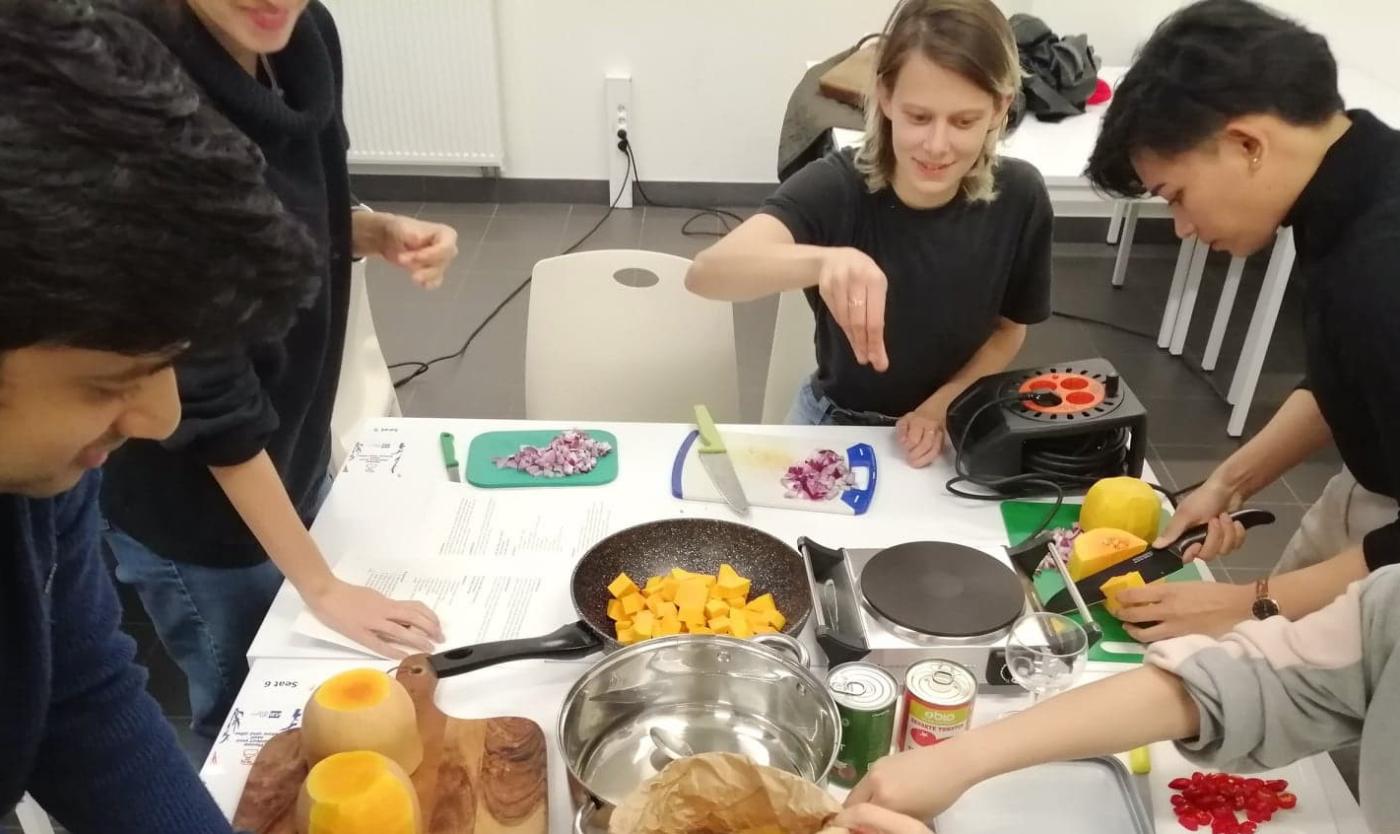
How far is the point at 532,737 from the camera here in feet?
3.07

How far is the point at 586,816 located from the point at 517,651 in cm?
22

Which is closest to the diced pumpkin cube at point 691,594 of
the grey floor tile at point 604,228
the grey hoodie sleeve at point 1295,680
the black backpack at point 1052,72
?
the grey hoodie sleeve at point 1295,680

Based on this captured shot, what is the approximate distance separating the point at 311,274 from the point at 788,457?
0.92m

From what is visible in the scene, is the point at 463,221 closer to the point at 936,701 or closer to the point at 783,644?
the point at 783,644

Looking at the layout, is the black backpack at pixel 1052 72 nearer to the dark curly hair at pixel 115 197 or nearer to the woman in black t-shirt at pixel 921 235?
the woman in black t-shirt at pixel 921 235

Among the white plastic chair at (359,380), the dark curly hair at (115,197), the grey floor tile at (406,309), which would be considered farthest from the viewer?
the grey floor tile at (406,309)

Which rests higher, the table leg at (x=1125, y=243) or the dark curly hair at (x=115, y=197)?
the dark curly hair at (x=115, y=197)

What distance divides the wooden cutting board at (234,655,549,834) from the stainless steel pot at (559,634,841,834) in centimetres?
5

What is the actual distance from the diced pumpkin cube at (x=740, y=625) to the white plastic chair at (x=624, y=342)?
78 cm

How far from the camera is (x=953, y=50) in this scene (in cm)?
135

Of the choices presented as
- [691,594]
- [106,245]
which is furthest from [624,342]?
[106,245]

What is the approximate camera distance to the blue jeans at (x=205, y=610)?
1.24 meters

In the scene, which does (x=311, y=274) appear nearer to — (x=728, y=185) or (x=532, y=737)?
(x=532, y=737)

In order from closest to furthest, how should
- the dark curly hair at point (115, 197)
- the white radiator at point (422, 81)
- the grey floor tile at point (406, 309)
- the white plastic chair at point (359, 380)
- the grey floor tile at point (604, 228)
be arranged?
the dark curly hair at point (115, 197), the white plastic chair at point (359, 380), the grey floor tile at point (406, 309), the white radiator at point (422, 81), the grey floor tile at point (604, 228)
